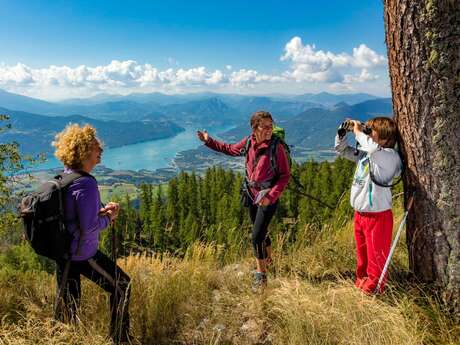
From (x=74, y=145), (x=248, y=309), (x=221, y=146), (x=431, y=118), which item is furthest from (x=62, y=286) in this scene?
(x=431, y=118)

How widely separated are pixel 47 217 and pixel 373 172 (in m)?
2.80

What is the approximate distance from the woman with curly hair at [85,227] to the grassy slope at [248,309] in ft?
0.70

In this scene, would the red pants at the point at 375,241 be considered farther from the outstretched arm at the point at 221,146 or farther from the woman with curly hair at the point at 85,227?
the woman with curly hair at the point at 85,227

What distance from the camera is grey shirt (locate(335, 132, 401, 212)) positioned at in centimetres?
310

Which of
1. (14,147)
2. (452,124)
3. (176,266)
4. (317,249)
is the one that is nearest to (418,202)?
(452,124)

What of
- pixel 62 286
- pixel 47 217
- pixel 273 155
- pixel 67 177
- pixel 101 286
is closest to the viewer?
pixel 47 217

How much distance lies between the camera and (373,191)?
3.20 meters

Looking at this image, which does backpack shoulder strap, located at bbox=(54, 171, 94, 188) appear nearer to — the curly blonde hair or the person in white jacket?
the curly blonde hair

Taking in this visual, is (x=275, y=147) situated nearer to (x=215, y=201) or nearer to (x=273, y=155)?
(x=273, y=155)

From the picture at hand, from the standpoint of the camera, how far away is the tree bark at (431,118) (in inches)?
104

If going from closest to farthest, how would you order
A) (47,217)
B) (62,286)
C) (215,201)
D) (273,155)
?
(47,217), (62,286), (273,155), (215,201)

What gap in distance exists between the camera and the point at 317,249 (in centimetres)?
429

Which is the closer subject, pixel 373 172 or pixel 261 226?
pixel 373 172

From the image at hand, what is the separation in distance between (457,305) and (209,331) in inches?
→ 82.6
